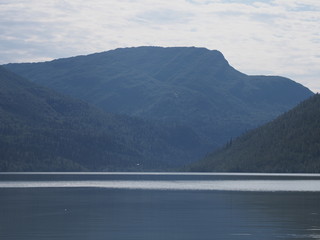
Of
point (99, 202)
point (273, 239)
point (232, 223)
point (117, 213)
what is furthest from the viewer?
point (99, 202)

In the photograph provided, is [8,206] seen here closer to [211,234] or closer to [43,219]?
[43,219]

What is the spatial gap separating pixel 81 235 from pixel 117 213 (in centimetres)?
2942

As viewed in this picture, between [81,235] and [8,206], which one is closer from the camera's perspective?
[81,235]

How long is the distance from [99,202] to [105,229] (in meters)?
50.8

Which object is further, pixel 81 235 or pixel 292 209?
pixel 292 209

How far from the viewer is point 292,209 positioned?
11681 centimetres

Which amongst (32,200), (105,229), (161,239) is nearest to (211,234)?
(161,239)

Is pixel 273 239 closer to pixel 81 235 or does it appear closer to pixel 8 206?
pixel 81 235

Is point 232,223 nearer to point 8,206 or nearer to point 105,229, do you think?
point 105,229

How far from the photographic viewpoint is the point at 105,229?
8844 centimetres

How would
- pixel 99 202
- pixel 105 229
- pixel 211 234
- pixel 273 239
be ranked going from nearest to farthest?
1. pixel 273 239
2. pixel 211 234
3. pixel 105 229
4. pixel 99 202

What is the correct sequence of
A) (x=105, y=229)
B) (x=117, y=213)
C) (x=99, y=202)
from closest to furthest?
(x=105, y=229), (x=117, y=213), (x=99, y=202)

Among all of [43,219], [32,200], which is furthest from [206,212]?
[32,200]

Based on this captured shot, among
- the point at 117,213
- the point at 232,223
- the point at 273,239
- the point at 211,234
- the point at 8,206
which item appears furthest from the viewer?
the point at 8,206
